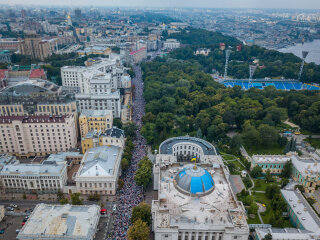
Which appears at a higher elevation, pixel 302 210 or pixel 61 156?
pixel 302 210

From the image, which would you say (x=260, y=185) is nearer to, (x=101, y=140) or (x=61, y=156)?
(x=101, y=140)

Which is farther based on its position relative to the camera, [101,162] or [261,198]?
[101,162]

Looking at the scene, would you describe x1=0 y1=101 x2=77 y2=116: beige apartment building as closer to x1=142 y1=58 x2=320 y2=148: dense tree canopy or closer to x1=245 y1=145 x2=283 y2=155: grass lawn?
x1=142 y1=58 x2=320 y2=148: dense tree canopy

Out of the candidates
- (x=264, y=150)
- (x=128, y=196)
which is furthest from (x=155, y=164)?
(x=264, y=150)

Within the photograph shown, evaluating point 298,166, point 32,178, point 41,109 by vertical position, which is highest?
point 41,109

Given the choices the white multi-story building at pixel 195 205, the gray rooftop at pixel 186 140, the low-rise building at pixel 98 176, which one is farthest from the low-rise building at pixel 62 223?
the gray rooftop at pixel 186 140

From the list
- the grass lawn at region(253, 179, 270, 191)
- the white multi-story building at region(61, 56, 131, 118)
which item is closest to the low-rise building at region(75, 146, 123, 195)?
the white multi-story building at region(61, 56, 131, 118)
